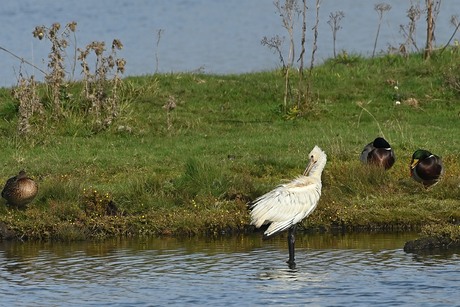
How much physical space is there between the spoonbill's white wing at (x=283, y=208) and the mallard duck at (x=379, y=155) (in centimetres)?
372

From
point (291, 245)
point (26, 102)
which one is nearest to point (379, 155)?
point (291, 245)

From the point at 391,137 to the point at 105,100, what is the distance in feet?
15.5

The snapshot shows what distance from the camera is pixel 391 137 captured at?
19438mm

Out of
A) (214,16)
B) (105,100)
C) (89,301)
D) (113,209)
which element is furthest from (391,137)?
(214,16)

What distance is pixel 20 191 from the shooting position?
14586mm

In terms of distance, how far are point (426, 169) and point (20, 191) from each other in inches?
201

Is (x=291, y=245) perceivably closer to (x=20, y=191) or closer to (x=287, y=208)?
(x=287, y=208)

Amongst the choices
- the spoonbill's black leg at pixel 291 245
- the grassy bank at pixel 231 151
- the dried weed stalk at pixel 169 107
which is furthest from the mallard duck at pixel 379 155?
the dried weed stalk at pixel 169 107

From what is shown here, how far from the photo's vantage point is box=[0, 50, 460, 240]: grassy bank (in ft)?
48.4

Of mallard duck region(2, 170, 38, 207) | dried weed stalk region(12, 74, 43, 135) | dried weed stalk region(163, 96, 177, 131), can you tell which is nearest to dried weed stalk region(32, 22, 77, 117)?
dried weed stalk region(12, 74, 43, 135)

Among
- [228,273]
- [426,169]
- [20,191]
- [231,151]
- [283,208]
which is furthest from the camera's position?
[231,151]

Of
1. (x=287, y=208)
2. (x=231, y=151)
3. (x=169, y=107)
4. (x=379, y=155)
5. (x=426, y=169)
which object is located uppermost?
(x=169, y=107)

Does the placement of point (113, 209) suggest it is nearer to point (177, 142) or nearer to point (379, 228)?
point (379, 228)

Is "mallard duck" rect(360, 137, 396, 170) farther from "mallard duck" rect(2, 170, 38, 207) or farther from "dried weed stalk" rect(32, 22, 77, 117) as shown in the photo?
"dried weed stalk" rect(32, 22, 77, 117)
